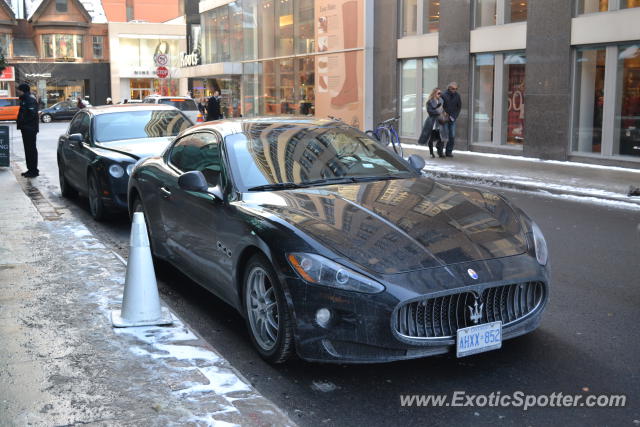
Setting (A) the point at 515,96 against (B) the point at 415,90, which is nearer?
(A) the point at 515,96

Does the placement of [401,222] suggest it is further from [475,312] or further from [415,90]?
[415,90]

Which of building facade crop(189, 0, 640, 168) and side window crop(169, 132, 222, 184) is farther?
building facade crop(189, 0, 640, 168)

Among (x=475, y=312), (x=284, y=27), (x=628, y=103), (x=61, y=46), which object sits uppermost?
(x=61, y=46)

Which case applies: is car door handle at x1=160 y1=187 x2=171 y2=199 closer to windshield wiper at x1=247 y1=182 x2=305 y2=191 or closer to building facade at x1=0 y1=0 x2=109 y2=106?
windshield wiper at x1=247 y1=182 x2=305 y2=191

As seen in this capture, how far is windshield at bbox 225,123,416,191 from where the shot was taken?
227 inches

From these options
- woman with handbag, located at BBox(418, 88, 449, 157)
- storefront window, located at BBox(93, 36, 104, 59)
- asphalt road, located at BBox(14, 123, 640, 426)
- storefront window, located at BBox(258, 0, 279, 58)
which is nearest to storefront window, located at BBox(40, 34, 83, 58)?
storefront window, located at BBox(93, 36, 104, 59)

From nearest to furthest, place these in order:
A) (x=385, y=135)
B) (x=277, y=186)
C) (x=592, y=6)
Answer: (x=277, y=186) → (x=592, y=6) → (x=385, y=135)

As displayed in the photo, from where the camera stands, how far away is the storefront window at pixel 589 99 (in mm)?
16781

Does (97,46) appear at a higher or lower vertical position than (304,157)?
higher

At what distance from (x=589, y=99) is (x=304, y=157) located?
1285cm

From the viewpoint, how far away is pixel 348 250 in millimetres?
4453

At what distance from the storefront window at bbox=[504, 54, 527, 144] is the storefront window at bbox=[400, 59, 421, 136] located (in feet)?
14.3

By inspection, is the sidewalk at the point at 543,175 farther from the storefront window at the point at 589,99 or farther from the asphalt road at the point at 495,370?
the asphalt road at the point at 495,370

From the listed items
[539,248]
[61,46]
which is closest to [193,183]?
Result: [539,248]
